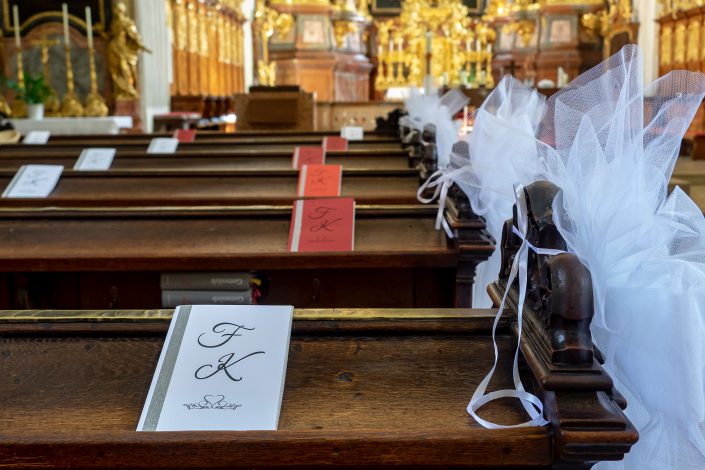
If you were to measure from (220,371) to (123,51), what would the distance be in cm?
800

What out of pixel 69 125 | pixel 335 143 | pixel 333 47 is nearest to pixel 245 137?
pixel 335 143

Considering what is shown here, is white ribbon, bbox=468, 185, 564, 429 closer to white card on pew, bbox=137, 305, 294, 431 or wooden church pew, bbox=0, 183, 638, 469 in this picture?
wooden church pew, bbox=0, 183, 638, 469

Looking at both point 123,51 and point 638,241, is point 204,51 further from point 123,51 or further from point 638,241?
point 638,241

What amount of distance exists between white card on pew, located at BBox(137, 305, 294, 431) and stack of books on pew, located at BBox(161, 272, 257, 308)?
1.05 meters

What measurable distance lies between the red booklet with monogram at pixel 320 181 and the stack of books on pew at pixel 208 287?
1.09 m

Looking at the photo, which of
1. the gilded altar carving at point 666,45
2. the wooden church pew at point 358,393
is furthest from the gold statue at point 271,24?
the wooden church pew at point 358,393

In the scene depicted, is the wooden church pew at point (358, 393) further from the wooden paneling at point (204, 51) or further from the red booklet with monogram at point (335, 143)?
the wooden paneling at point (204, 51)

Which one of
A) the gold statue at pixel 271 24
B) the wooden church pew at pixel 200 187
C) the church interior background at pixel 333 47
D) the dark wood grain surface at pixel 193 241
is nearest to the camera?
the dark wood grain surface at pixel 193 241

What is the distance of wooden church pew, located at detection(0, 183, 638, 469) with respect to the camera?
93cm

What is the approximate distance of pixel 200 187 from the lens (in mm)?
3494

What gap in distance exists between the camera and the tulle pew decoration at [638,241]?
937mm

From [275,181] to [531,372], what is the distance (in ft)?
8.61

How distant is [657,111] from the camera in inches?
43.4

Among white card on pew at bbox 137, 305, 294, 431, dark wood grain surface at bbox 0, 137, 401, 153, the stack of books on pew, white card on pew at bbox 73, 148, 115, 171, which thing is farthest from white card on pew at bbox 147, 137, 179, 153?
white card on pew at bbox 137, 305, 294, 431
